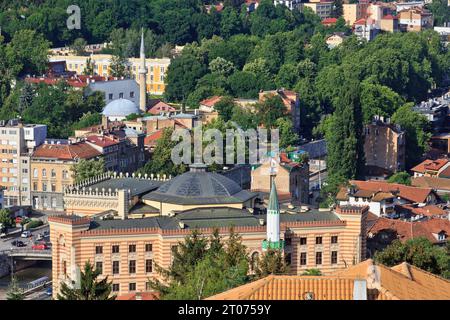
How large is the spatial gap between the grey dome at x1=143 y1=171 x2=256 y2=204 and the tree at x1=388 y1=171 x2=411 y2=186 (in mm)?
18615

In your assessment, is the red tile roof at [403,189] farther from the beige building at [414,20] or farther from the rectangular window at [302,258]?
the beige building at [414,20]

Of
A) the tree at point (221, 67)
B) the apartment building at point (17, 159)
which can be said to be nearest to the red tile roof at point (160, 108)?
the tree at point (221, 67)

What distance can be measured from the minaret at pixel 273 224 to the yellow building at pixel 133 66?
2030 inches

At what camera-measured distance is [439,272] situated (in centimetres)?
3222

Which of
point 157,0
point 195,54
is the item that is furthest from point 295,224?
point 157,0

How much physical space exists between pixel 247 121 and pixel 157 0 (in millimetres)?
45295

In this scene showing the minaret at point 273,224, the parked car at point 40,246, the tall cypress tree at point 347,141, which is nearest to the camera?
the minaret at point 273,224

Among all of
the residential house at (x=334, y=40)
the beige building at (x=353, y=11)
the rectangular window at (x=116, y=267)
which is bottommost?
the rectangular window at (x=116, y=267)

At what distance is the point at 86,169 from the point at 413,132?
18.8m

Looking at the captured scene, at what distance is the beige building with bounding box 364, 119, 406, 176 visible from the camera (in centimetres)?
6334

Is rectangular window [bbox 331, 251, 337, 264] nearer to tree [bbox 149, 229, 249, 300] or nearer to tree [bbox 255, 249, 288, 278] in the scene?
tree [bbox 149, 229, 249, 300]

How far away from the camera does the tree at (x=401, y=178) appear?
58031mm

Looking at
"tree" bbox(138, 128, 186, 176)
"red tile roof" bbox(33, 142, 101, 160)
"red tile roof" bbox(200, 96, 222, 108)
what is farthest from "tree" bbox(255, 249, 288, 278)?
"red tile roof" bbox(200, 96, 222, 108)
